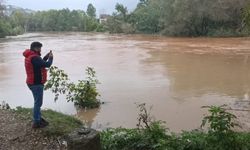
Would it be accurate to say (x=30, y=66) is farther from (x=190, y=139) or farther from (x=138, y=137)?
(x=190, y=139)

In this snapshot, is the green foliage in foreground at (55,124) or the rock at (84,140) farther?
the green foliage in foreground at (55,124)

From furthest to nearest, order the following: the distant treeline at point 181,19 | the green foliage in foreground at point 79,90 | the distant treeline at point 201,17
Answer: the distant treeline at point 181,19 → the distant treeline at point 201,17 → the green foliage in foreground at point 79,90

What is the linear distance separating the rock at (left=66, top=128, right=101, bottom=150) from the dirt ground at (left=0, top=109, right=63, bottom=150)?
4.30 feet

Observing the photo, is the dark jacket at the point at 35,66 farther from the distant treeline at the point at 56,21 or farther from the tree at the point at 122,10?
the distant treeline at the point at 56,21

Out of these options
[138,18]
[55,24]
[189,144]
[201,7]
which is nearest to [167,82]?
[189,144]

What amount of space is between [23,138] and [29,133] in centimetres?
16

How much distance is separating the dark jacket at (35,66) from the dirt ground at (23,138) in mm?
794

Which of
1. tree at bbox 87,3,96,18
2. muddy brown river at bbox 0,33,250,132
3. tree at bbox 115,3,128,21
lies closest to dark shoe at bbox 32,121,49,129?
muddy brown river at bbox 0,33,250,132

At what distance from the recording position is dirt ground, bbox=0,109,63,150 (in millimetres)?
5332

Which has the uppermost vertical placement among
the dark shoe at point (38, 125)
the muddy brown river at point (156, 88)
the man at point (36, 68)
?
the man at point (36, 68)

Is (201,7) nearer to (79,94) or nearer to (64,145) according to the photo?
(79,94)

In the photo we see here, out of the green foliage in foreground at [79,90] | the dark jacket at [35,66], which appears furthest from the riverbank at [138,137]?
the green foliage in foreground at [79,90]

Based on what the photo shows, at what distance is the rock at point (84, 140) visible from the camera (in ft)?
13.0

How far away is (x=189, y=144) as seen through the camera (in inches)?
184
